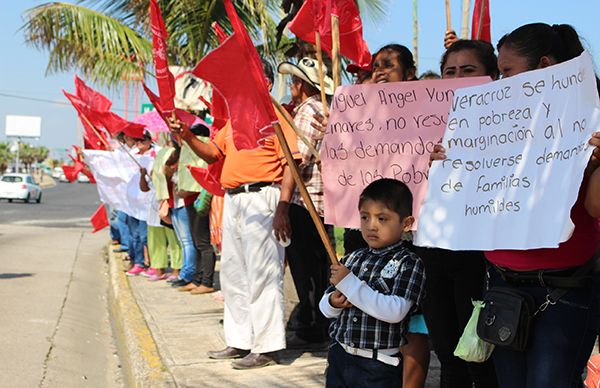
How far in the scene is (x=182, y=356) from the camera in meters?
5.77

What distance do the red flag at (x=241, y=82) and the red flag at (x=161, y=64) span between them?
56 centimetres

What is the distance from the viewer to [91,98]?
1021 centimetres

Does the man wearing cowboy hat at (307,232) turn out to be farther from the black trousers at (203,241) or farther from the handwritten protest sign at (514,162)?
the black trousers at (203,241)

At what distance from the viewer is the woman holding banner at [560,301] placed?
274 centimetres

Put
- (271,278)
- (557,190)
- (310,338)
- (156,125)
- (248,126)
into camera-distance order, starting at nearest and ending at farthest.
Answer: (557,190), (248,126), (271,278), (310,338), (156,125)

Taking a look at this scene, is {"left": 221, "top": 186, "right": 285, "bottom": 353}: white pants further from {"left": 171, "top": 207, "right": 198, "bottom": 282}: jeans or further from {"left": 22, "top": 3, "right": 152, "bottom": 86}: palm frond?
{"left": 22, "top": 3, "right": 152, "bottom": 86}: palm frond

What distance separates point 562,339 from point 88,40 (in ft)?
43.8

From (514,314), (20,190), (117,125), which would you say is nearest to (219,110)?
(514,314)

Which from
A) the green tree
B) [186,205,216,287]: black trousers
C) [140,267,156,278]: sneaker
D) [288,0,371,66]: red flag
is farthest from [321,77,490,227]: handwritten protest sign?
the green tree

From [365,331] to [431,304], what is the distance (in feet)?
1.52

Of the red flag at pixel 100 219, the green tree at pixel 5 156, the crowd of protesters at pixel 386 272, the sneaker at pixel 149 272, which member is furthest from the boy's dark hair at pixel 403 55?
the green tree at pixel 5 156

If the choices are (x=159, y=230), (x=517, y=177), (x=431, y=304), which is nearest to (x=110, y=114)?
(x=159, y=230)

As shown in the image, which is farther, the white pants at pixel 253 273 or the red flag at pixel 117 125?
the red flag at pixel 117 125

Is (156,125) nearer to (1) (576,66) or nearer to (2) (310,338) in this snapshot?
(2) (310,338)
